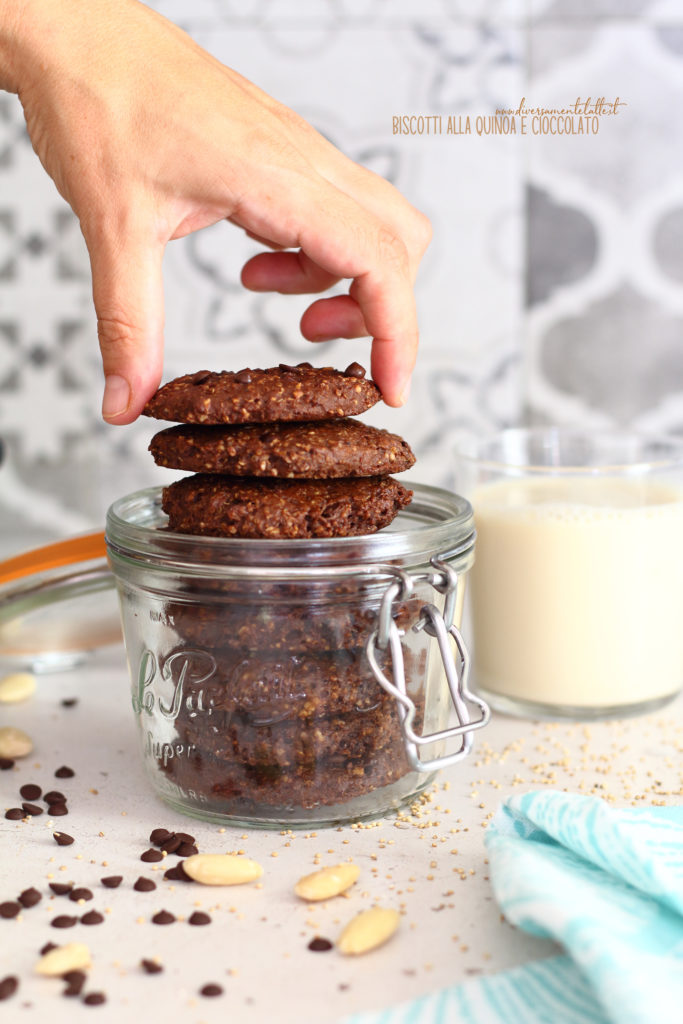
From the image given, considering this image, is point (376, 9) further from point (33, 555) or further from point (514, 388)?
point (33, 555)

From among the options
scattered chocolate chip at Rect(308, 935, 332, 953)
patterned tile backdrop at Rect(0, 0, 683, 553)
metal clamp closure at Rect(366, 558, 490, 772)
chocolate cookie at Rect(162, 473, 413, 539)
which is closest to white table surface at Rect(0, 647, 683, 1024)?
scattered chocolate chip at Rect(308, 935, 332, 953)

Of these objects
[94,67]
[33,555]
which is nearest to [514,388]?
[33,555]

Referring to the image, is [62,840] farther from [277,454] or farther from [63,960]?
[277,454]

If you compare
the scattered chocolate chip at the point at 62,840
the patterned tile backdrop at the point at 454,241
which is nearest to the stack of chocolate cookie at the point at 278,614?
the scattered chocolate chip at the point at 62,840

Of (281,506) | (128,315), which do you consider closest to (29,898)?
(281,506)

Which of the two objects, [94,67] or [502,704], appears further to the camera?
[502,704]

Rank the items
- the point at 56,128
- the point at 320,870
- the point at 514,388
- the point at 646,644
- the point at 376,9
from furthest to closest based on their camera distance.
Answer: the point at 514,388
the point at 376,9
the point at 646,644
the point at 56,128
the point at 320,870
